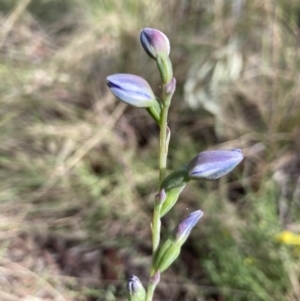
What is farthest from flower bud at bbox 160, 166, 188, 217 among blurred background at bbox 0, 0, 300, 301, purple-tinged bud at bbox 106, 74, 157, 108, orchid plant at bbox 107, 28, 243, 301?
blurred background at bbox 0, 0, 300, 301

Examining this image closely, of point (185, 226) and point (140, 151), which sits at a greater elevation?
point (185, 226)

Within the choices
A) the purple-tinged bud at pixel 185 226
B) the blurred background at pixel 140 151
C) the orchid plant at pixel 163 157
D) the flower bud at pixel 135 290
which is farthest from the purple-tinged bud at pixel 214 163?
the blurred background at pixel 140 151

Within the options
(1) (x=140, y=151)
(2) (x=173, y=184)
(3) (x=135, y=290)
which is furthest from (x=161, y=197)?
(1) (x=140, y=151)

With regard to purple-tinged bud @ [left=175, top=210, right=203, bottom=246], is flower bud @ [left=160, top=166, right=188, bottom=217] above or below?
above

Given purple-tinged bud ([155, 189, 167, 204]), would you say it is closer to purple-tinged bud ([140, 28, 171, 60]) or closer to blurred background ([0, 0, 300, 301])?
purple-tinged bud ([140, 28, 171, 60])

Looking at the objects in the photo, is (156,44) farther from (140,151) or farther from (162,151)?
(140,151)

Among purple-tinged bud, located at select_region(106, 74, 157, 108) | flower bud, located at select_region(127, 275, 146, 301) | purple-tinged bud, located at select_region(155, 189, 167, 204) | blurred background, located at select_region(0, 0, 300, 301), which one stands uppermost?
purple-tinged bud, located at select_region(106, 74, 157, 108)

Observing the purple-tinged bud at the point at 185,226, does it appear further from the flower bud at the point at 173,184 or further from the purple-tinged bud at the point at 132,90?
the purple-tinged bud at the point at 132,90
